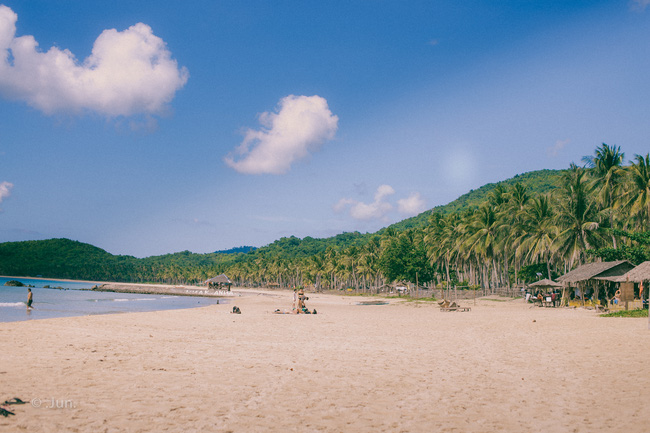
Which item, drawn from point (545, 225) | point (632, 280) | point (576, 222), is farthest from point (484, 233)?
point (632, 280)

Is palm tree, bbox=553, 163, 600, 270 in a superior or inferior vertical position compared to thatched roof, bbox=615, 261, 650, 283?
superior

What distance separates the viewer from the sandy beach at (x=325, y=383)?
538 centimetres

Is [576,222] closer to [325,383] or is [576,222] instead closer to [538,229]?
[538,229]

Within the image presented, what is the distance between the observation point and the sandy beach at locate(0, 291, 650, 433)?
17.6ft

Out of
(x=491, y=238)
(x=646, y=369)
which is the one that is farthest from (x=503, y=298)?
(x=646, y=369)

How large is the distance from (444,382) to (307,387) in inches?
102

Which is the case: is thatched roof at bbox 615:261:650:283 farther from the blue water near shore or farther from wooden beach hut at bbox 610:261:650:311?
the blue water near shore

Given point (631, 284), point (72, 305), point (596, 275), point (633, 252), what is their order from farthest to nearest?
point (72, 305) → point (633, 252) → point (596, 275) → point (631, 284)

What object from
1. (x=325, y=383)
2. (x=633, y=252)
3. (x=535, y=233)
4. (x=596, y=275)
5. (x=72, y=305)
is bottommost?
(x=72, y=305)

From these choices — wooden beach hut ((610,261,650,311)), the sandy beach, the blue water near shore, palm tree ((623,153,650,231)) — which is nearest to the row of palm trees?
palm tree ((623,153,650,231))

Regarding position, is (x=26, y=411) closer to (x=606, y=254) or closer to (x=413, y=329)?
(x=413, y=329)

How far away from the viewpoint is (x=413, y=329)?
1694 centimetres

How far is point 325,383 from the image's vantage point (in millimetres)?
7555

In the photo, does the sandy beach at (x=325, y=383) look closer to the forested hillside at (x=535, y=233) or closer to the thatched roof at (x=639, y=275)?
the thatched roof at (x=639, y=275)
